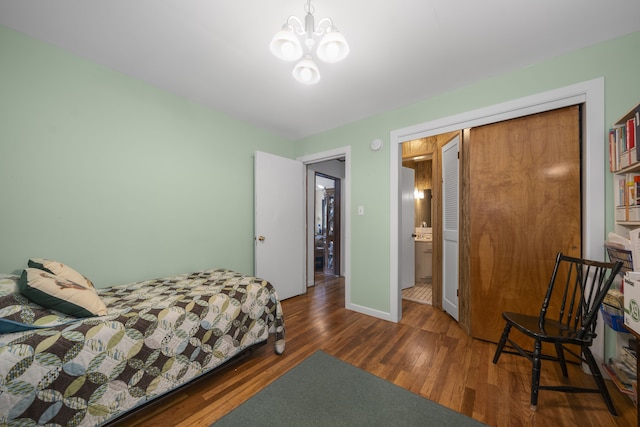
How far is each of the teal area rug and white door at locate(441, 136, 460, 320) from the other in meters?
1.50

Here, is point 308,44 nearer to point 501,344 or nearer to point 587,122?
A: point 587,122

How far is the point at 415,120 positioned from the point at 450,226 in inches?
52.7

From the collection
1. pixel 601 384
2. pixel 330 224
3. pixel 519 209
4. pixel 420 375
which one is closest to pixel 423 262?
pixel 330 224

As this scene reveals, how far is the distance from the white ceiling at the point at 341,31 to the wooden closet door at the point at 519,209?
601mm

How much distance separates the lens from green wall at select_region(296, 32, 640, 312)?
171cm

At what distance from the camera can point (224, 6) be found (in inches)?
57.4

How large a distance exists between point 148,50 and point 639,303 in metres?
3.42

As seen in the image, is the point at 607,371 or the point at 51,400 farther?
the point at 607,371

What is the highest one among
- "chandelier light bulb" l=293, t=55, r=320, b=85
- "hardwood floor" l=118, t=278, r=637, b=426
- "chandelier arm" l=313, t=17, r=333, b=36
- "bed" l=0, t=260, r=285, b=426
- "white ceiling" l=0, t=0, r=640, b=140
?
"white ceiling" l=0, t=0, r=640, b=140

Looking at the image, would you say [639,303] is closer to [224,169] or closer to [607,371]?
[607,371]

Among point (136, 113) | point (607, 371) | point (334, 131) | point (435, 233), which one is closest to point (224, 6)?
point (136, 113)

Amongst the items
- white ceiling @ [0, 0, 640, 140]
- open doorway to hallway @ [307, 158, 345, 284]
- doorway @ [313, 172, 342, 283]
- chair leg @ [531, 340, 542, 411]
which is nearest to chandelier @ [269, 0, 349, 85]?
white ceiling @ [0, 0, 640, 140]

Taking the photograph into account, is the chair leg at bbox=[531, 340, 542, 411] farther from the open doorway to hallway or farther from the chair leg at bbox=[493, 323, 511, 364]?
the open doorway to hallway

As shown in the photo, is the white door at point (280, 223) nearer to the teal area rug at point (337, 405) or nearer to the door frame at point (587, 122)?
the teal area rug at point (337, 405)
